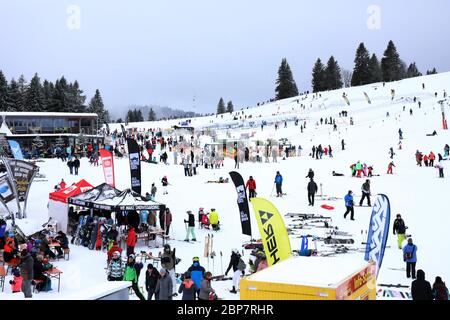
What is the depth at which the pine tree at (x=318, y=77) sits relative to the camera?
93688 mm

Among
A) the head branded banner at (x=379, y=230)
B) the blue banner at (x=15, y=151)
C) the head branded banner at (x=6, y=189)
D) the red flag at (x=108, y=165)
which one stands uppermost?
the blue banner at (x=15, y=151)

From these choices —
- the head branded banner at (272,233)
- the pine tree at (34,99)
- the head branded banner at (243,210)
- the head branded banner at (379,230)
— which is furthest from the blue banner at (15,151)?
the pine tree at (34,99)

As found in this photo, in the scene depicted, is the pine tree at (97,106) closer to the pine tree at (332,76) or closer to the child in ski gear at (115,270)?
the pine tree at (332,76)

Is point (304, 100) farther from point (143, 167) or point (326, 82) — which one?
point (143, 167)

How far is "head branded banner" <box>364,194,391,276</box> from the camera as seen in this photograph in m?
10.5

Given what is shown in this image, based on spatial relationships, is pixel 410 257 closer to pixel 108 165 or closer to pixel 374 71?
pixel 108 165

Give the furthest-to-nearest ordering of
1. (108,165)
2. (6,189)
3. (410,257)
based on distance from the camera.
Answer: (108,165), (6,189), (410,257)

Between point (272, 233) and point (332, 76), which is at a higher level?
point (332, 76)

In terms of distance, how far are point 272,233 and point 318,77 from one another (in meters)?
86.7

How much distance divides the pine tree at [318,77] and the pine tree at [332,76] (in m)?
0.61

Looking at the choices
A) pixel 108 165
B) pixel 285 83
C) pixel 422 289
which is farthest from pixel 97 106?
pixel 422 289

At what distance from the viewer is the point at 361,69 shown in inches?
3585

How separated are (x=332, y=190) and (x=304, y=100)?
5560cm

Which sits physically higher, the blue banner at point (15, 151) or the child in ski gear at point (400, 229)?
the blue banner at point (15, 151)
